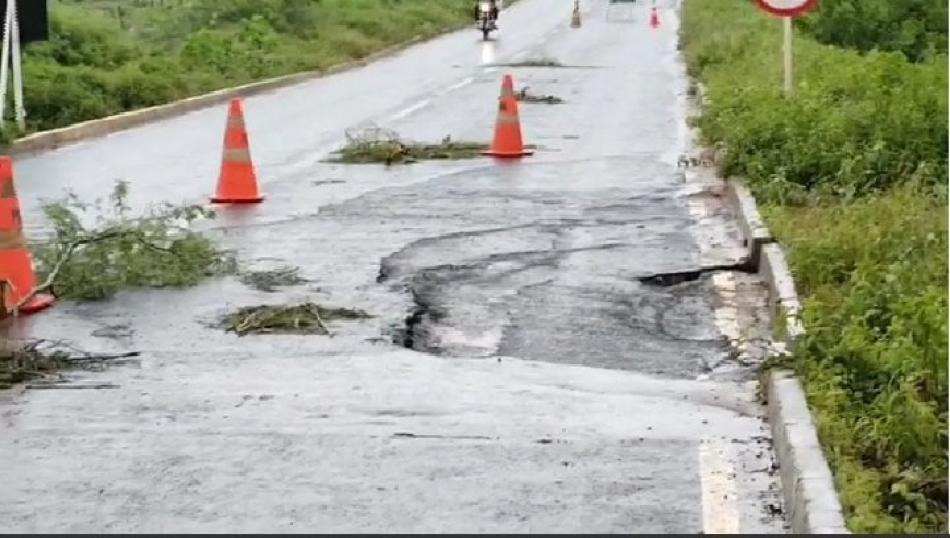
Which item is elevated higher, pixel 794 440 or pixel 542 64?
pixel 794 440

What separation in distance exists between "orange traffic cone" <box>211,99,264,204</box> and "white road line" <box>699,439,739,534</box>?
823 cm

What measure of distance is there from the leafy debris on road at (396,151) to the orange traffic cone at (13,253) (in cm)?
806

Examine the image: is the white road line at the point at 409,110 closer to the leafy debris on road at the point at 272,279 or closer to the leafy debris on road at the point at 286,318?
the leafy debris on road at the point at 272,279

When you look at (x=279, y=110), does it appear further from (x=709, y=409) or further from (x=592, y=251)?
(x=709, y=409)

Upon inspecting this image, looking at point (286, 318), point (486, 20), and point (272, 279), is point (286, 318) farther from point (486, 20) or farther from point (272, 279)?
point (486, 20)

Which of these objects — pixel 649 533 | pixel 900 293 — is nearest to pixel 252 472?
pixel 649 533

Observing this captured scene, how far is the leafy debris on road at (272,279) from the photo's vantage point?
10477mm

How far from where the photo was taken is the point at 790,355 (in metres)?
7.74

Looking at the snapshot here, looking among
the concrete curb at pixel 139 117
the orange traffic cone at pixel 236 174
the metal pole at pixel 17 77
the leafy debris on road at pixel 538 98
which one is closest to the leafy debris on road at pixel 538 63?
the concrete curb at pixel 139 117

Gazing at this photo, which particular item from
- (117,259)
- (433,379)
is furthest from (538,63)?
(433,379)

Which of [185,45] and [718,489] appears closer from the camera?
[718,489]

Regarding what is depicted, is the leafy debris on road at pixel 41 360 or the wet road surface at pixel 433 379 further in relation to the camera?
the leafy debris on road at pixel 41 360

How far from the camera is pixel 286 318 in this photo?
371 inches

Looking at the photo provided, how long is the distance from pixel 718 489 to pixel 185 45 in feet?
102
